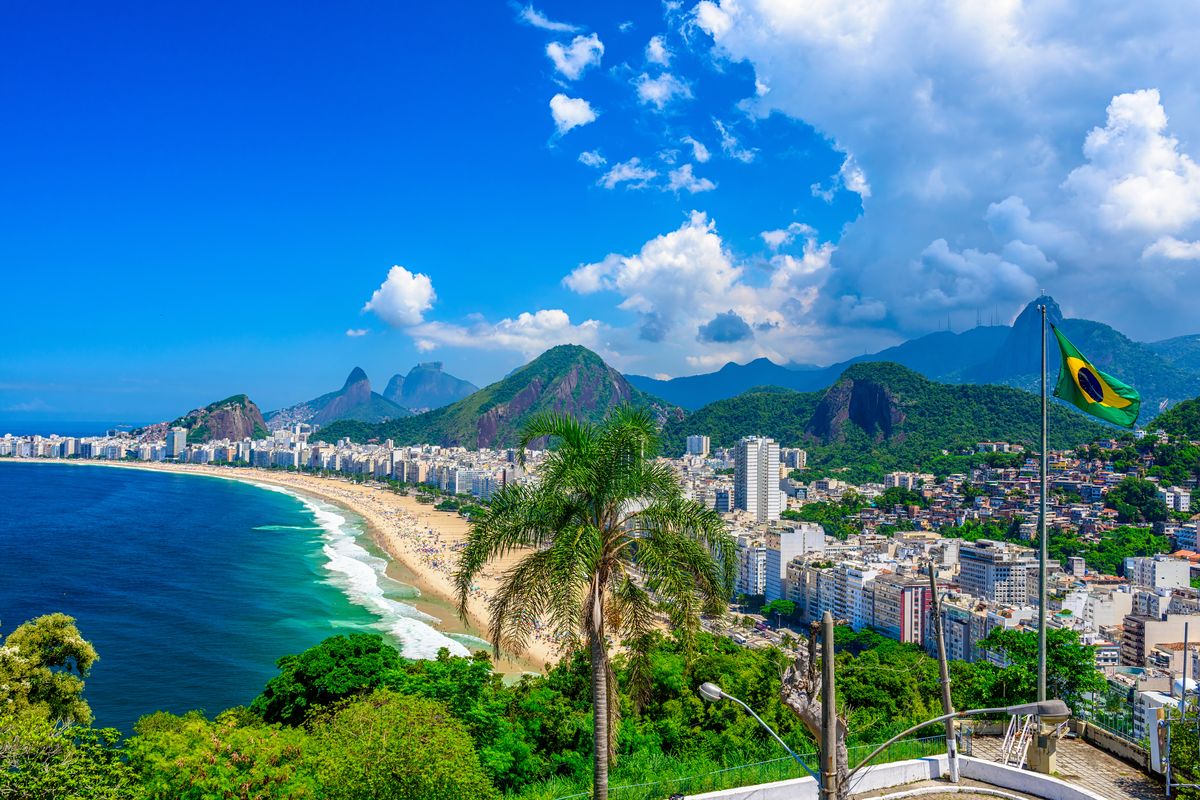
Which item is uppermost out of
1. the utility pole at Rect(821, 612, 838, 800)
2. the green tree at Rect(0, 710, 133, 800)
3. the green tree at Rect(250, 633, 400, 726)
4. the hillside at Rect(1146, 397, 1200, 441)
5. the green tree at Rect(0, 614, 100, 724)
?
the hillside at Rect(1146, 397, 1200, 441)

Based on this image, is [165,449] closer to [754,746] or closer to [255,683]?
[255,683]

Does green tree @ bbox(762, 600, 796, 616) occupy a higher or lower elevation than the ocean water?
lower

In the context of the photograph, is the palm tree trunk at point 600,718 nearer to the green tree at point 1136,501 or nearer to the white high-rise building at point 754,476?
the green tree at point 1136,501

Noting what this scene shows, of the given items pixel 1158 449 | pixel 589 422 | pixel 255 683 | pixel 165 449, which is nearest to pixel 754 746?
pixel 589 422

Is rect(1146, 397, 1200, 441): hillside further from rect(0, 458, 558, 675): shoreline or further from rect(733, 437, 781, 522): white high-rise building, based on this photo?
rect(0, 458, 558, 675): shoreline

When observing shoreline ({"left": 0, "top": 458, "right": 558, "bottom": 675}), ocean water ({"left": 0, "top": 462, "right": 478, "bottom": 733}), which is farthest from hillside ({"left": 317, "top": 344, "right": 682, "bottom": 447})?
ocean water ({"left": 0, "top": 462, "right": 478, "bottom": 733})

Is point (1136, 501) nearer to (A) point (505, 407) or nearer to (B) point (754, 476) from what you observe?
(B) point (754, 476)

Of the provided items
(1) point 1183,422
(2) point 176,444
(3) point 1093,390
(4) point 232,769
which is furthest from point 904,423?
(2) point 176,444

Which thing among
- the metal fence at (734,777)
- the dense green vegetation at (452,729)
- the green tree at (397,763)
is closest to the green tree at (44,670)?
the dense green vegetation at (452,729)
